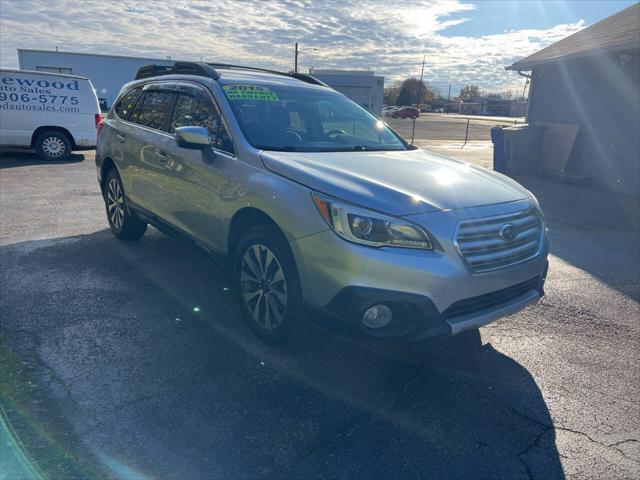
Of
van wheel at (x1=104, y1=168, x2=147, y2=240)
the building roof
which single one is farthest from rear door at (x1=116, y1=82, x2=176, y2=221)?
the building roof

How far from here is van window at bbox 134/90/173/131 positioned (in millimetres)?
4569

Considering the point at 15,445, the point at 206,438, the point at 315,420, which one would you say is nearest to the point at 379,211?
the point at 315,420

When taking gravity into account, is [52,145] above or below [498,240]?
below

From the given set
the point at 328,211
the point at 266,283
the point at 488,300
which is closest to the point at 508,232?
the point at 488,300

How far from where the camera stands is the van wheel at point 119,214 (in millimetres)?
5418

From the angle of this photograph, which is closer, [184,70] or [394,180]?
[394,180]

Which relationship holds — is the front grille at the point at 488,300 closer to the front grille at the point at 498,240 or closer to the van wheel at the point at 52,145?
the front grille at the point at 498,240

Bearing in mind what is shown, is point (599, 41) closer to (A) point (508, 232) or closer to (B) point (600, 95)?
(B) point (600, 95)

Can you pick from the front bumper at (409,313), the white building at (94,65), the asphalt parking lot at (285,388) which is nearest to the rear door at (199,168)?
the asphalt parking lot at (285,388)

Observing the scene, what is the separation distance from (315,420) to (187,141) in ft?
7.02

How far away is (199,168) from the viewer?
12.7 feet

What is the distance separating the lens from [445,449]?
249cm

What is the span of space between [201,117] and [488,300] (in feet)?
8.73

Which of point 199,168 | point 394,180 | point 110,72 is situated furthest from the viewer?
point 110,72
